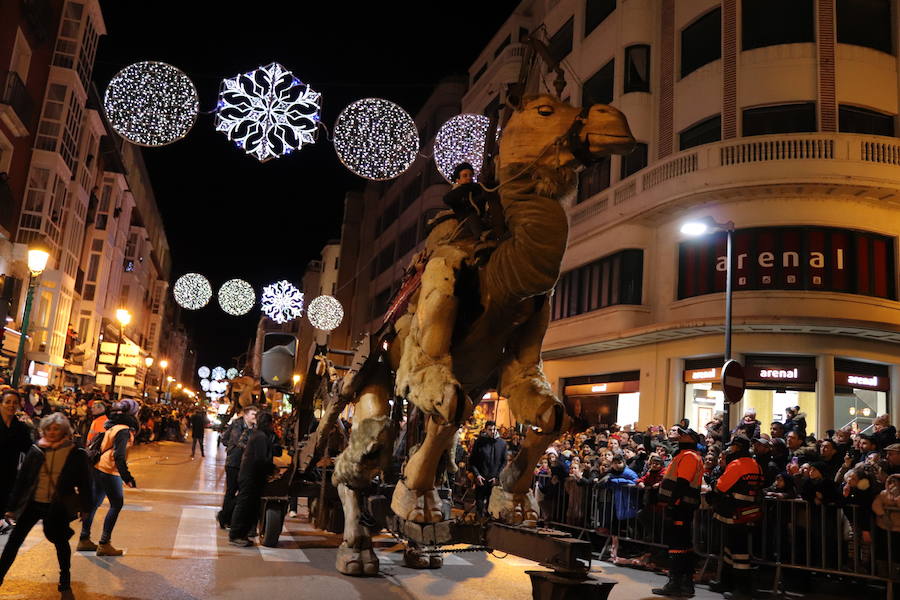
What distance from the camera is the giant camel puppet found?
457 centimetres

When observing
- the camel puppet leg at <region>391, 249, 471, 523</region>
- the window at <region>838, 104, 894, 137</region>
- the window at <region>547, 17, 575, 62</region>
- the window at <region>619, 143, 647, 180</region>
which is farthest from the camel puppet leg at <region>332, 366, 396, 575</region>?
the window at <region>547, 17, 575, 62</region>

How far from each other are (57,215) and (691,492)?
2634 cm

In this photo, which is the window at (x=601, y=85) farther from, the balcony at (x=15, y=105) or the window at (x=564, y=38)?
the balcony at (x=15, y=105)

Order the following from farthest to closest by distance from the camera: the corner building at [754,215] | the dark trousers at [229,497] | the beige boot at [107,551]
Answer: the corner building at [754,215], the dark trousers at [229,497], the beige boot at [107,551]

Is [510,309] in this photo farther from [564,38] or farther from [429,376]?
[564,38]

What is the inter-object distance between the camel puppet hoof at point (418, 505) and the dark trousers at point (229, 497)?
6574mm

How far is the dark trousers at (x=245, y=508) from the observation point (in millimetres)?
9633

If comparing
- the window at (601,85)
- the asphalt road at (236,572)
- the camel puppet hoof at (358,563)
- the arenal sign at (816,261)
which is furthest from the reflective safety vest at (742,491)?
the window at (601,85)

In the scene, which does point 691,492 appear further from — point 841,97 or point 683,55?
point 683,55

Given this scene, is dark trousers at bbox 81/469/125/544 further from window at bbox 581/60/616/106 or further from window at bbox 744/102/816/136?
window at bbox 581/60/616/106

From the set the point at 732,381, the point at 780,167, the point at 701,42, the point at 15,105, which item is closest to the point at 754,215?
the point at 780,167

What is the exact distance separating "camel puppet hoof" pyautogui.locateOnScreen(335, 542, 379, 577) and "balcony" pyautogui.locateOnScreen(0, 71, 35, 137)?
66.2 feet

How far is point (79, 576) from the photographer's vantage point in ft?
23.6

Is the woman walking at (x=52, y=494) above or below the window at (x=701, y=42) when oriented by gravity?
below
